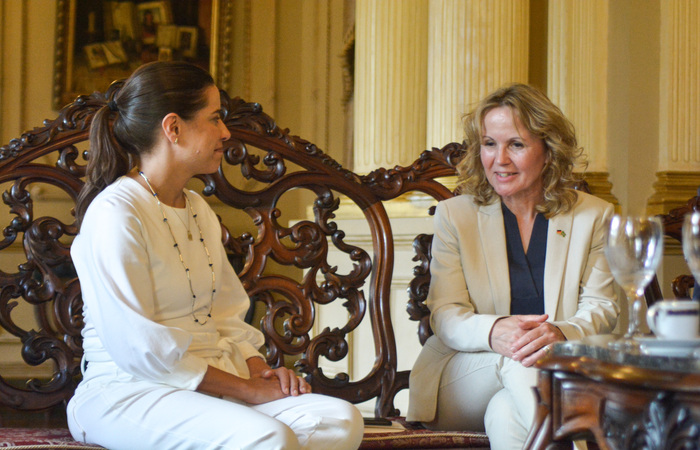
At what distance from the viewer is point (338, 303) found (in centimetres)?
458

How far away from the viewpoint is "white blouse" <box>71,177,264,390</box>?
2066 millimetres

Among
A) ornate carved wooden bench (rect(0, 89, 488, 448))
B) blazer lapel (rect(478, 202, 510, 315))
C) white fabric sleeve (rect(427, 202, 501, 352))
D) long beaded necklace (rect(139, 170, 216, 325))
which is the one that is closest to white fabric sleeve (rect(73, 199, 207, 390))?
long beaded necklace (rect(139, 170, 216, 325))

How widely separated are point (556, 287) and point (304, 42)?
5.93 m

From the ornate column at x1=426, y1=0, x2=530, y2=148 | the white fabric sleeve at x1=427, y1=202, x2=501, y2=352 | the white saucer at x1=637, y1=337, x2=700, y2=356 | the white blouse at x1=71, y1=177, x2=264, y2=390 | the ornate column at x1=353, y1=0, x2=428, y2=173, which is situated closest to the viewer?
the white saucer at x1=637, y1=337, x2=700, y2=356

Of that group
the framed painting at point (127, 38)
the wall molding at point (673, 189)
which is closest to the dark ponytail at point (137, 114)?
the wall molding at point (673, 189)

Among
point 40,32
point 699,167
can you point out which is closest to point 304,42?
point 40,32

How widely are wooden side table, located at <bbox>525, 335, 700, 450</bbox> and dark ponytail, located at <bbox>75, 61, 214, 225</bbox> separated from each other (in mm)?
1214

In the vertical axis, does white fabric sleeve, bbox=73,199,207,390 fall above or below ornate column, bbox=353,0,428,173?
below

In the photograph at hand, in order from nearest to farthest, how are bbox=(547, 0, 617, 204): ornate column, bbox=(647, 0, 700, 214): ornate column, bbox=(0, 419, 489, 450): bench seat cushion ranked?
bbox=(0, 419, 489, 450): bench seat cushion
bbox=(647, 0, 700, 214): ornate column
bbox=(547, 0, 617, 204): ornate column

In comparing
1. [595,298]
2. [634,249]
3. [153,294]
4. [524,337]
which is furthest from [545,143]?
[153,294]

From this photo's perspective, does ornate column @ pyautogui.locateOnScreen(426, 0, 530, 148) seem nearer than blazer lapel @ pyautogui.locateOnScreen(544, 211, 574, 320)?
No

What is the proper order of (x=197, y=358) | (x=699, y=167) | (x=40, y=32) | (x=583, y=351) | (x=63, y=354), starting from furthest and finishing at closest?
(x=40, y=32), (x=699, y=167), (x=63, y=354), (x=197, y=358), (x=583, y=351)

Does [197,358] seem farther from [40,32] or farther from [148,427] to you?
[40,32]

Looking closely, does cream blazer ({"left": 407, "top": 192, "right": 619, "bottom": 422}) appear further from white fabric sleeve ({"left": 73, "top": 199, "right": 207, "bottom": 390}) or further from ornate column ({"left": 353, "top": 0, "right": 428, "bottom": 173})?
ornate column ({"left": 353, "top": 0, "right": 428, "bottom": 173})
